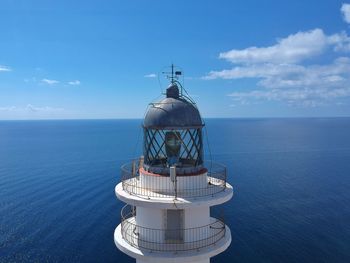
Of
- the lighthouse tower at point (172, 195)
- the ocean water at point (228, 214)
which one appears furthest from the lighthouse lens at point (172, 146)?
the ocean water at point (228, 214)

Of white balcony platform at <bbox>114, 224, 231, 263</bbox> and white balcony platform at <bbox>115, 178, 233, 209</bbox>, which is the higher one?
white balcony platform at <bbox>115, 178, 233, 209</bbox>

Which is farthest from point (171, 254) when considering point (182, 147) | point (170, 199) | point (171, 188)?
point (182, 147)

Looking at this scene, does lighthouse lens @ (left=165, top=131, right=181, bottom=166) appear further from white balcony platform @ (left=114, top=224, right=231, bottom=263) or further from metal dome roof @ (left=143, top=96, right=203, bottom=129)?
white balcony platform @ (left=114, top=224, right=231, bottom=263)

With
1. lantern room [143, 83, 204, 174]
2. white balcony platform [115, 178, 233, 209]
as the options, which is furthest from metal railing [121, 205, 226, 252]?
lantern room [143, 83, 204, 174]

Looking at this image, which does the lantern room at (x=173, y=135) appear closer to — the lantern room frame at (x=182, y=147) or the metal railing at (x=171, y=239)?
the lantern room frame at (x=182, y=147)

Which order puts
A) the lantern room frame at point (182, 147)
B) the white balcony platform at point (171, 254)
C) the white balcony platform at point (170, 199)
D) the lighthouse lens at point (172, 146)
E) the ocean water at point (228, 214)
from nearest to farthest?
the white balcony platform at point (170, 199) < the white balcony platform at point (171, 254) < the lantern room frame at point (182, 147) < the lighthouse lens at point (172, 146) < the ocean water at point (228, 214)

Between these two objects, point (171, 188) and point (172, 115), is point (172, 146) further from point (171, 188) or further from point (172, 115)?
point (171, 188)

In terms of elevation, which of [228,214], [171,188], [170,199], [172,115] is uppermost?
[172,115]
